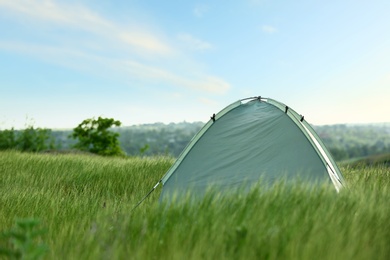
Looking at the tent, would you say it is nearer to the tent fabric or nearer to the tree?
the tent fabric

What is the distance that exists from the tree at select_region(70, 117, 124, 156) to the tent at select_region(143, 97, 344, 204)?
21.3 metres

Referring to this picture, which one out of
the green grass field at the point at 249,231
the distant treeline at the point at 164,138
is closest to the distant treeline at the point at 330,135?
the distant treeline at the point at 164,138

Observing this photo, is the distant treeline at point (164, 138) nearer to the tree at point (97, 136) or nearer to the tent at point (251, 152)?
the tree at point (97, 136)

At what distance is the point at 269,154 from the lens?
6.20 m

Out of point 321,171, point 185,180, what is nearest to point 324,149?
point 321,171

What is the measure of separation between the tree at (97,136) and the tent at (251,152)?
69.8 ft

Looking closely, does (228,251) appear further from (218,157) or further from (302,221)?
(218,157)

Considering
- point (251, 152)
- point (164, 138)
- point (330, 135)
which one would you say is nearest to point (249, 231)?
point (251, 152)

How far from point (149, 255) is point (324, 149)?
4290mm

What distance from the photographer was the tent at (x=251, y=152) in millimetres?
6137

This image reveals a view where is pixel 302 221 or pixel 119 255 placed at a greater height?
pixel 302 221

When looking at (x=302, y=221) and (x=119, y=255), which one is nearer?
(x=119, y=255)

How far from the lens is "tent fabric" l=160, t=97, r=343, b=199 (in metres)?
6.14

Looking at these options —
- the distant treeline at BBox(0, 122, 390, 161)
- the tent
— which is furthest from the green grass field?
the distant treeline at BBox(0, 122, 390, 161)
